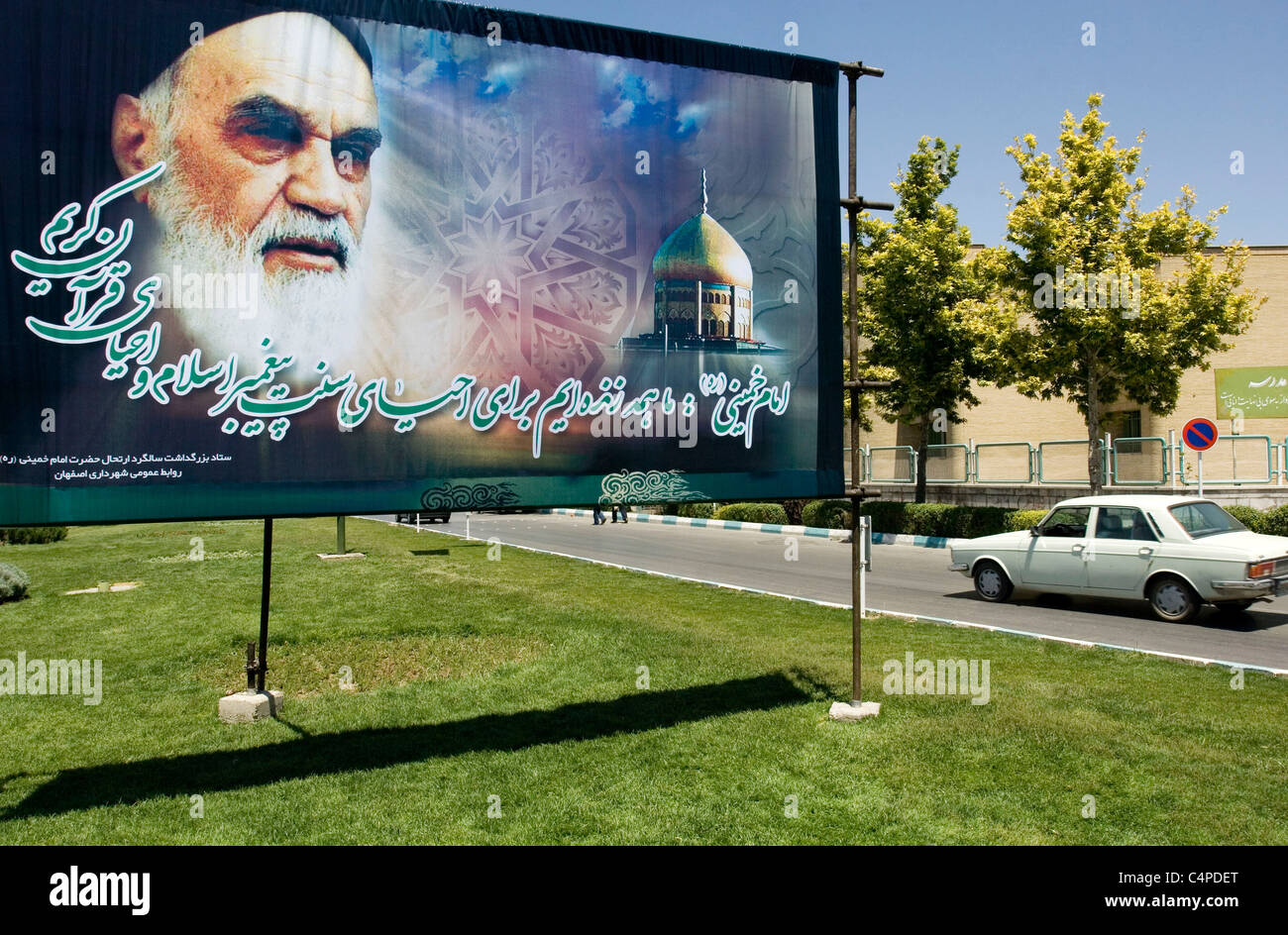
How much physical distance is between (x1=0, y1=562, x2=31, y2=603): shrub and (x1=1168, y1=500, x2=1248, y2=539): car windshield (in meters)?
17.3

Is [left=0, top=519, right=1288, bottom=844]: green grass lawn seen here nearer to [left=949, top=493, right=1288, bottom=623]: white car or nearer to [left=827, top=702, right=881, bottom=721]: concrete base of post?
[left=827, top=702, right=881, bottom=721]: concrete base of post

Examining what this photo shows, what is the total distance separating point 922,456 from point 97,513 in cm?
2667

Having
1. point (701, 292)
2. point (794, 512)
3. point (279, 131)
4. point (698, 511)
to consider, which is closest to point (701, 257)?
point (701, 292)

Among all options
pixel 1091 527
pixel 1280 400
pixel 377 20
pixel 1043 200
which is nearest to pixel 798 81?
pixel 377 20

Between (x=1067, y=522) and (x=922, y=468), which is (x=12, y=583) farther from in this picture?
(x=922, y=468)

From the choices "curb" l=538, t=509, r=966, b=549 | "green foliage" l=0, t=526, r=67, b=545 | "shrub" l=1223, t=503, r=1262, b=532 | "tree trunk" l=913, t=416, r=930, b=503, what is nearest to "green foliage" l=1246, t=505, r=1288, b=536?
"shrub" l=1223, t=503, r=1262, b=532

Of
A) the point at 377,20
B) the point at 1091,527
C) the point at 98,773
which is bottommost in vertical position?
the point at 98,773

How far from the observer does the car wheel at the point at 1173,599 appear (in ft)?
40.8

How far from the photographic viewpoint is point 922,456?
29.8m

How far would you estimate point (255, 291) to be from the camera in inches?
251

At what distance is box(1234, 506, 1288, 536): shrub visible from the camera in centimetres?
2094

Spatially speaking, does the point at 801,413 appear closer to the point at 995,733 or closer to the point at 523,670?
the point at 995,733

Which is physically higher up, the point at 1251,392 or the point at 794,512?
the point at 1251,392

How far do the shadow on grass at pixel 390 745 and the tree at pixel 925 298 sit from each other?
20.6 metres
